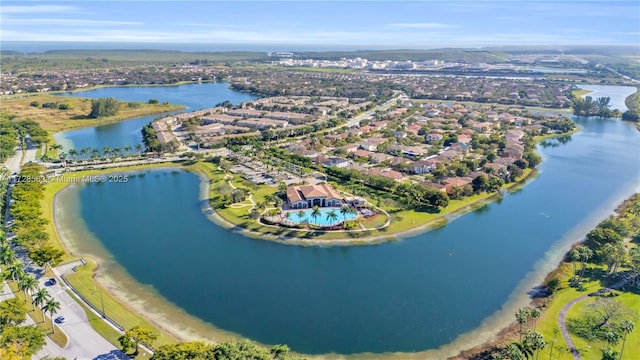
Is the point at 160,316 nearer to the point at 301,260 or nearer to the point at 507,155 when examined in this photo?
the point at 301,260

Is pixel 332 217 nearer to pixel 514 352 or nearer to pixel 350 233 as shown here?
pixel 350 233

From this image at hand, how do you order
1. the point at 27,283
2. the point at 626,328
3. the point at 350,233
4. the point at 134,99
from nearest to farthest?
the point at 626,328 → the point at 27,283 → the point at 350,233 → the point at 134,99

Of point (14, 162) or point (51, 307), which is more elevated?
point (14, 162)

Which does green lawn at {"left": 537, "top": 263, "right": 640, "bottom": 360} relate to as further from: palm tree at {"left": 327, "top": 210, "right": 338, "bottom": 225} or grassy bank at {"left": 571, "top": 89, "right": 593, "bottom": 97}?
grassy bank at {"left": 571, "top": 89, "right": 593, "bottom": 97}

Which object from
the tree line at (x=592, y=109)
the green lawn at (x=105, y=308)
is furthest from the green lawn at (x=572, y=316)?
the tree line at (x=592, y=109)

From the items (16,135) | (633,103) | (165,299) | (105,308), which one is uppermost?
(633,103)

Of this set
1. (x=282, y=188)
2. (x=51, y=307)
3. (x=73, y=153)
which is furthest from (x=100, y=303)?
(x=73, y=153)

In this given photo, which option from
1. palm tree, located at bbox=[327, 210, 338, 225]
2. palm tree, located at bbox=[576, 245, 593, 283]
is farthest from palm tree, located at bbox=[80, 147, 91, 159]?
palm tree, located at bbox=[576, 245, 593, 283]

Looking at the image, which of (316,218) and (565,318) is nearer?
(565,318)
